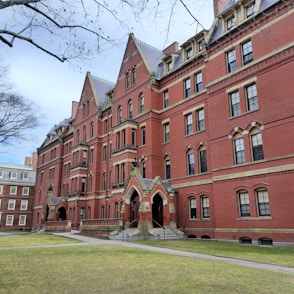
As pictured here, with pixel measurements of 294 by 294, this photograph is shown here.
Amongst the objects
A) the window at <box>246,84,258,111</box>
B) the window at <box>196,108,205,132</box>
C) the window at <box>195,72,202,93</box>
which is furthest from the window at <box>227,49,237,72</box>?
the window at <box>196,108,205,132</box>

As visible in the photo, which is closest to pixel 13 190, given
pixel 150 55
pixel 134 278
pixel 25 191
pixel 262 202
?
pixel 25 191

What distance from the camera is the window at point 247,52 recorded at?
2191 centimetres

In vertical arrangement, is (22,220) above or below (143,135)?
below

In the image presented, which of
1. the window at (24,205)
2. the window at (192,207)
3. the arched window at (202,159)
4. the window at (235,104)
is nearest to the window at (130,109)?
the arched window at (202,159)

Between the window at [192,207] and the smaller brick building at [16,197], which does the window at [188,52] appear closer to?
the window at [192,207]

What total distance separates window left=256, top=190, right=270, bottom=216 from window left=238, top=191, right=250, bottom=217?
871 millimetres

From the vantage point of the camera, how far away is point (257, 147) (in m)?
20.3

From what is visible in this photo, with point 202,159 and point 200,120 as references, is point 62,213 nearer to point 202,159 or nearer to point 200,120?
point 202,159

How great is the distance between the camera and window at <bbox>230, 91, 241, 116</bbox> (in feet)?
72.7

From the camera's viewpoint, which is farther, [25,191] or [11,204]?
[25,191]

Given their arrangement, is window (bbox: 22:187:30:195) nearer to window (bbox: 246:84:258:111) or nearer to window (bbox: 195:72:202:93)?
window (bbox: 195:72:202:93)

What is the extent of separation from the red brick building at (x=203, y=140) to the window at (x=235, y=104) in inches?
3.2

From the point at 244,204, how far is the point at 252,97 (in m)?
7.75

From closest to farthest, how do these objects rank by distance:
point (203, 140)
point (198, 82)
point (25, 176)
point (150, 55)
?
point (203, 140)
point (198, 82)
point (150, 55)
point (25, 176)
